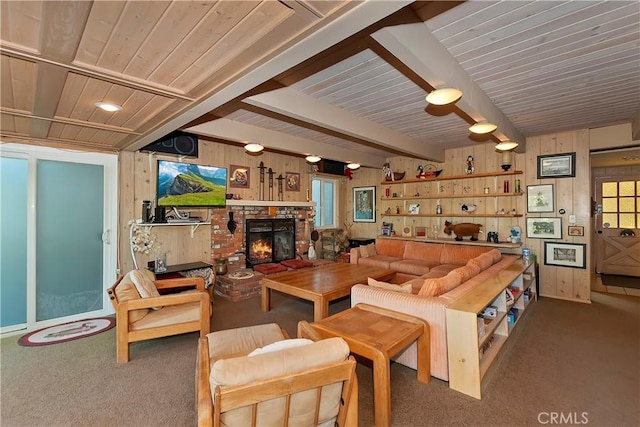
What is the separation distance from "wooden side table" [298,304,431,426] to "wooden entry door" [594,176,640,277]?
21.6ft

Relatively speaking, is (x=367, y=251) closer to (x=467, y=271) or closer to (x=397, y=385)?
(x=467, y=271)

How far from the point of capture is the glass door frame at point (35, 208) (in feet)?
11.4

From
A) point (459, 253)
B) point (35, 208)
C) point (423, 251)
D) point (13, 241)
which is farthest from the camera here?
point (423, 251)

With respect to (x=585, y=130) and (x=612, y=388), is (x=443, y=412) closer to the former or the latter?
(x=612, y=388)

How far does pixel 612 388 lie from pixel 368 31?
3.22 meters

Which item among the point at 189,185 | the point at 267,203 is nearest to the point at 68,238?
the point at 189,185

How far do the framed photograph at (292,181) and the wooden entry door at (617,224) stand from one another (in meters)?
6.50

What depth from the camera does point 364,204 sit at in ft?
24.3

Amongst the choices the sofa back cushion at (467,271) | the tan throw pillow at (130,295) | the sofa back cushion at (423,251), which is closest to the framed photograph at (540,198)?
the sofa back cushion at (423,251)

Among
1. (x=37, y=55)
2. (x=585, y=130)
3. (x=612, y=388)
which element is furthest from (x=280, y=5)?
(x=585, y=130)

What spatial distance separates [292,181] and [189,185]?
2177mm

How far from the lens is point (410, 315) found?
248cm

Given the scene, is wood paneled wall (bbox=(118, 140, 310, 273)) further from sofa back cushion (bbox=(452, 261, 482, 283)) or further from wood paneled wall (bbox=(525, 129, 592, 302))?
wood paneled wall (bbox=(525, 129, 592, 302))

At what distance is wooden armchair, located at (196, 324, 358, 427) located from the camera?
126 cm
